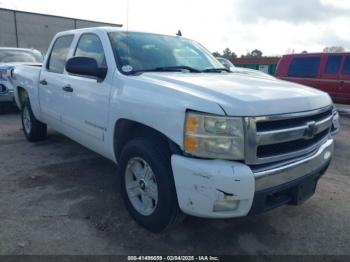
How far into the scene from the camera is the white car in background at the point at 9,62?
29.2 ft

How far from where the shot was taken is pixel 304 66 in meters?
10.7

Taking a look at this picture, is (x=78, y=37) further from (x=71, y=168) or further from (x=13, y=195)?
(x=13, y=195)

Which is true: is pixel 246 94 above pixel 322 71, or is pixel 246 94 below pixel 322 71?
above

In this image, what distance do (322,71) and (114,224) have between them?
922cm

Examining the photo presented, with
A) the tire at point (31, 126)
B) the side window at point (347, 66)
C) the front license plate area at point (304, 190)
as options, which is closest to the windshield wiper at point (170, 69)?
the front license plate area at point (304, 190)

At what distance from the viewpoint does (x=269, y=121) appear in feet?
8.07

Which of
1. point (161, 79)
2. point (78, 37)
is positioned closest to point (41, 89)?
point (78, 37)

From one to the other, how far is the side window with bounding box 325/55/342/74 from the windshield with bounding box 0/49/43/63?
887cm

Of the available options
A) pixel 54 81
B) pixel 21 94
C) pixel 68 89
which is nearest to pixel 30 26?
pixel 21 94

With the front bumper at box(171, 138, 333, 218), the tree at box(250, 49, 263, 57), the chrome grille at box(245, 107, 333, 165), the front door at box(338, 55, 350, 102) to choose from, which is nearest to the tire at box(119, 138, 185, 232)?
the front bumper at box(171, 138, 333, 218)

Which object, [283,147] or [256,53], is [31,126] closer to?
[283,147]

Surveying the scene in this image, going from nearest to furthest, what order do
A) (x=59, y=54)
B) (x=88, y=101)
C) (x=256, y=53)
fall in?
1. (x=88, y=101)
2. (x=59, y=54)
3. (x=256, y=53)

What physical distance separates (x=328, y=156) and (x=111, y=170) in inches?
109

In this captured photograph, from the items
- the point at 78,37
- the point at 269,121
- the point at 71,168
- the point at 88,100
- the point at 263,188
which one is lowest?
the point at 71,168
